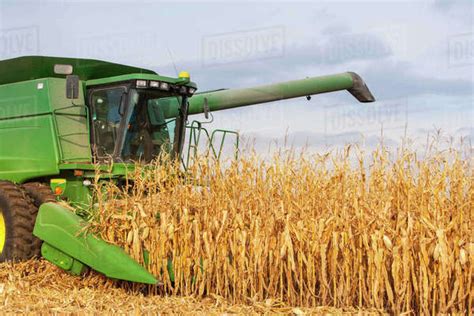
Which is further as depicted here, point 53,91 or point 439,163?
point 53,91

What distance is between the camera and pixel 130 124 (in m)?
6.23

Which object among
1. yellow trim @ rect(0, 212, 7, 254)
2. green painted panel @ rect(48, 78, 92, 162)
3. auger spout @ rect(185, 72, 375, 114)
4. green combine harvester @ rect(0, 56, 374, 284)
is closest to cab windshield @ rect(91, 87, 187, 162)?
green combine harvester @ rect(0, 56, 374, 284)

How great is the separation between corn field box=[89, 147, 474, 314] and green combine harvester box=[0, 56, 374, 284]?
67cm

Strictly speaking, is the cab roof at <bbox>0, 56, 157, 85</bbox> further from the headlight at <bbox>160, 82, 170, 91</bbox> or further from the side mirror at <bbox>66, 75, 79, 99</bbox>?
the headlight at <bbox>160, 82, 170, 91</bbox>

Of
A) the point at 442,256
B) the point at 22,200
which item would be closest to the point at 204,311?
the point at 442,256

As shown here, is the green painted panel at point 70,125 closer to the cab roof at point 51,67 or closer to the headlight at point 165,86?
the cab roof at point 51,67

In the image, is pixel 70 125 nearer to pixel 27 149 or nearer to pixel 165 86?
pixel 27 149

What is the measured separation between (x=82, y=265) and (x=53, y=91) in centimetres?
224

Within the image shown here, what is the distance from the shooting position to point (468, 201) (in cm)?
450

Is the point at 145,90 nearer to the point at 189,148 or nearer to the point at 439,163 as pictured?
the point at 189,148

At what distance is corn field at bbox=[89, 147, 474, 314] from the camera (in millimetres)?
4273

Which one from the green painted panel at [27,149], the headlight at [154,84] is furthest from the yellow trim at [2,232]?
the headlight at [154,84]

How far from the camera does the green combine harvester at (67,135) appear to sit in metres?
5.81

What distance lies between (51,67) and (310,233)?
3.86m
